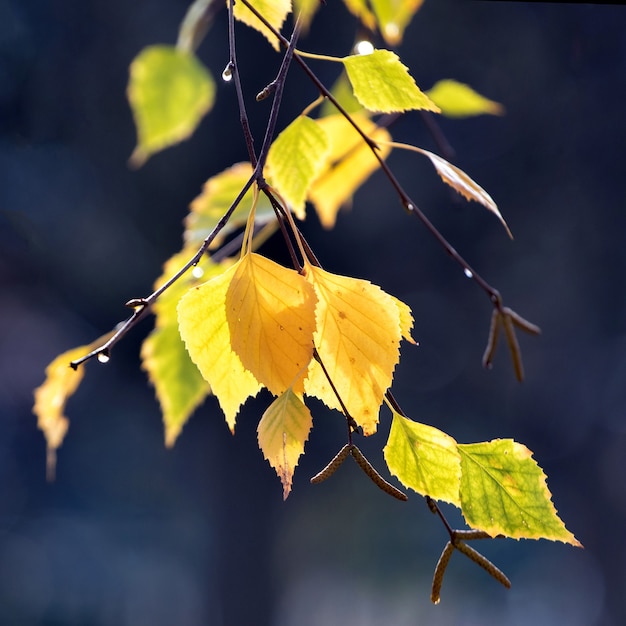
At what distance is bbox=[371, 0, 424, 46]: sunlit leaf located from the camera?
514 millimetres

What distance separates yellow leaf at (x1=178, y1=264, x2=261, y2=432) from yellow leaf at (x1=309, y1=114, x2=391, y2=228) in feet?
0.93

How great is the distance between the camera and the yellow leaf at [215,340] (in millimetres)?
288

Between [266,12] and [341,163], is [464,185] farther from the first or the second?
[341,163]

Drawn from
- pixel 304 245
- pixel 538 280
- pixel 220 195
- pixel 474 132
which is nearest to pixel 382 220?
pixel 474 132

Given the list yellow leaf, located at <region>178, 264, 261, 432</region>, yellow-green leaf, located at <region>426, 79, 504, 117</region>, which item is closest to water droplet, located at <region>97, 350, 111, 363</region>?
yellow leaf, located at <region>178, 264, 261, 432</region>

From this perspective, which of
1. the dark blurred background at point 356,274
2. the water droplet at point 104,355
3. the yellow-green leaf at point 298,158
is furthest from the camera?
the dark blurred background at point 356,274

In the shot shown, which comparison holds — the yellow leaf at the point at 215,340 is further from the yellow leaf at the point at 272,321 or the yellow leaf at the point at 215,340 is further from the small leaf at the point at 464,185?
the small leaf at the point at 464,185

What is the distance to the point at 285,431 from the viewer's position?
→ 0.28 m

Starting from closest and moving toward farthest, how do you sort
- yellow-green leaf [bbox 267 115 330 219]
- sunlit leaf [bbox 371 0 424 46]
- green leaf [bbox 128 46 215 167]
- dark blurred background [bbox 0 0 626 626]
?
yellow-green leaf [bbox 267 115 330 219] → sunlit leaf [bbox 371 0 424 46] → green leaf [bbox 128 46 215 167] → dark blurred background [bbox 0 0 626 626]

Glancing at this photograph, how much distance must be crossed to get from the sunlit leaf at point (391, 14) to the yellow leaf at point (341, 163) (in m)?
0.07

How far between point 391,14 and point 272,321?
0.36 m

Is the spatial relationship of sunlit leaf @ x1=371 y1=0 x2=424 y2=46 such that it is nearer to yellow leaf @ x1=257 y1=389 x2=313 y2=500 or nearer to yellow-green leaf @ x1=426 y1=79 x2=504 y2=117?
yellow-green leaf @ x1=426 y1=79 x2=504 y2=117

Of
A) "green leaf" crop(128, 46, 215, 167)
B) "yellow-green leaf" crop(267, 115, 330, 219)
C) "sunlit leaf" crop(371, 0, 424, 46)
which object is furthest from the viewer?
"green leaf" crop(128, 46, 215, 167)

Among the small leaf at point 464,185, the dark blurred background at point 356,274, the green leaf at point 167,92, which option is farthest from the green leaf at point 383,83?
the dark blurred background at point 356,274
